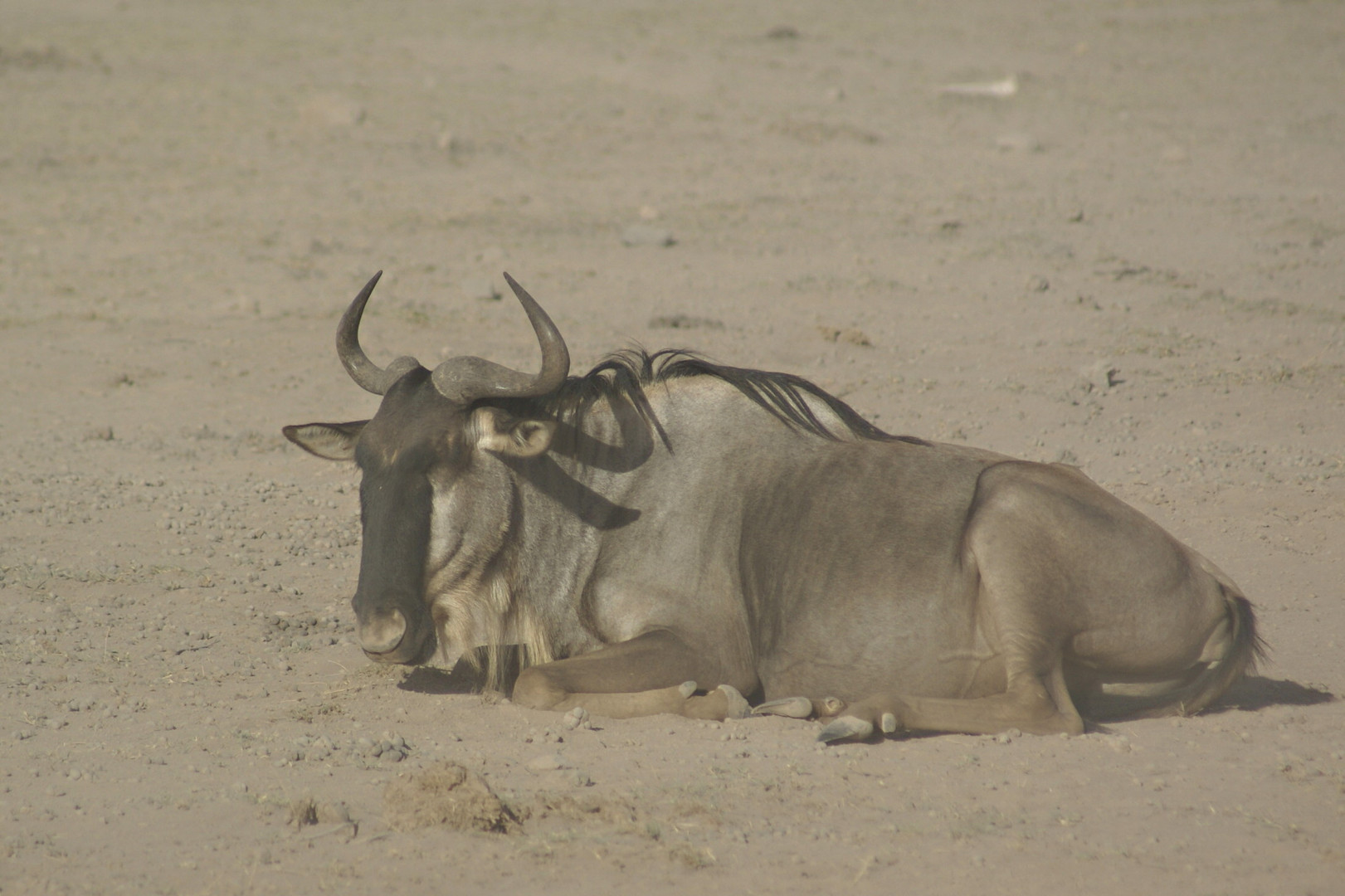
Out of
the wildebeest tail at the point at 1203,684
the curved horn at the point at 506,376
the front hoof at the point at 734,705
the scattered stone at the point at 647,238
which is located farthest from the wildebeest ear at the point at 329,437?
the scattered stone at the point at 647,238

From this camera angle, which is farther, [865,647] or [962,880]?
[865,647]

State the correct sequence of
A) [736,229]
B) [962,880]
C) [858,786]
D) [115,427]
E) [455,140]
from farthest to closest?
1. [455,140]
2. [736,229]
3. [115,427]
4. [858,786]
5. [962,880]

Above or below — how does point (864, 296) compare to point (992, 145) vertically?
below

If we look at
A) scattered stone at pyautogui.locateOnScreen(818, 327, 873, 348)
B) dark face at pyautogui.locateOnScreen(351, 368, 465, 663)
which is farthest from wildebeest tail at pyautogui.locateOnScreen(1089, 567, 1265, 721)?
scattered stone at pyautogui.locateOnScreen(818, 327, 873, 348)

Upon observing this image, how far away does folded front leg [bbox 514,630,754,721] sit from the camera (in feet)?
15.1

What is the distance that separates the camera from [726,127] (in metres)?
15.7

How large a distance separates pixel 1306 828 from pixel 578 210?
391 inches

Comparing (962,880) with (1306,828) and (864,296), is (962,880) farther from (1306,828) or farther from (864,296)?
(864,296)

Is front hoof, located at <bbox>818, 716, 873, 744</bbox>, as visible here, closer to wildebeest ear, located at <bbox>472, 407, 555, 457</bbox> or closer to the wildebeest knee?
the wildebeest knee

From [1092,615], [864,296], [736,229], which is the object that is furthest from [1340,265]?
[1092,615]

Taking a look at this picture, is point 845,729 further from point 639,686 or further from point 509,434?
point 509,434

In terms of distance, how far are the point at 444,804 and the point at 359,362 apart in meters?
2.11

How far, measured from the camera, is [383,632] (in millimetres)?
4594

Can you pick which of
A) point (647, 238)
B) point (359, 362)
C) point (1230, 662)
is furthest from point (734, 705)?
point (647, 238)
